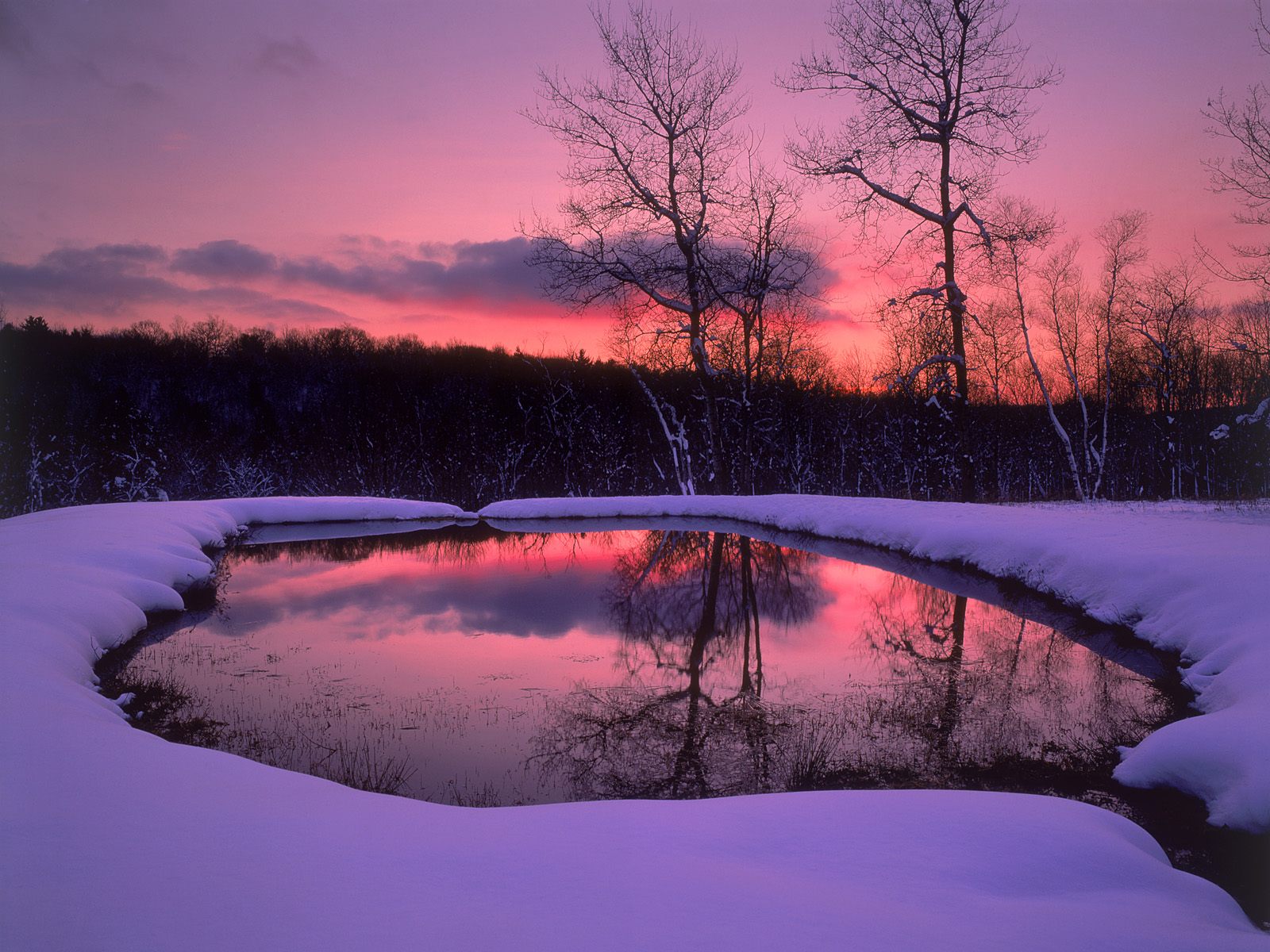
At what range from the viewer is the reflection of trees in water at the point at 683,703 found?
5.04 metres

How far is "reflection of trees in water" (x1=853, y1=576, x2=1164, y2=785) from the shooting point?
5297 millimetres

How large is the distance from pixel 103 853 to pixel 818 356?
1513 inches

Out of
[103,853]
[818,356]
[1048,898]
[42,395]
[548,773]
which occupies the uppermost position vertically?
[818,356]

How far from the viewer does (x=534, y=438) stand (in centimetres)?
4172

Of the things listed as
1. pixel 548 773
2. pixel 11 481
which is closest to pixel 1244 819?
pixel 548 773

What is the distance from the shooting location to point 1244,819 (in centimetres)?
412

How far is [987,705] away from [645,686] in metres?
2.95

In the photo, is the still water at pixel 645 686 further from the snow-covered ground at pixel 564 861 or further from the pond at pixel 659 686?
the snow-covered ground at pixel 564 861

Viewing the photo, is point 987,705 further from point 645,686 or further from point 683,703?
point 645,686

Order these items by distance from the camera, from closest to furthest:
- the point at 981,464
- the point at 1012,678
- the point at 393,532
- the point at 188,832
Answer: the point at 188,832
the point at 1012,678
the point at 393,532
the point at 981,464

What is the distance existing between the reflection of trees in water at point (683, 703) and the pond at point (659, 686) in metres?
0.03

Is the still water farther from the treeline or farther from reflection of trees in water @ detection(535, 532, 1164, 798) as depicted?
the treeline

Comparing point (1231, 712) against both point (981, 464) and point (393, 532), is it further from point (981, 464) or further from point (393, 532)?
point (981, 464)

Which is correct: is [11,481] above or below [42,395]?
below
